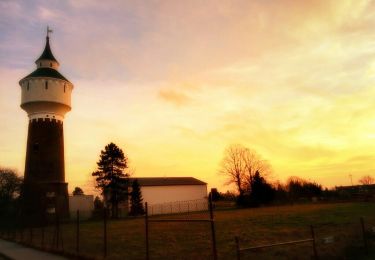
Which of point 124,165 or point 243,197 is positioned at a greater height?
point 124,165

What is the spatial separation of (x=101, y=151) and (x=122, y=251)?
40.0m

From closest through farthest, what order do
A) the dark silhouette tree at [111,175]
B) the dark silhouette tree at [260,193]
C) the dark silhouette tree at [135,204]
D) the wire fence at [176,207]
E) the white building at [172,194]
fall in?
the dark silhouette tree at [111,175]
the dark silhouette tree at [135,204]
the dark silhouette tree at [260,193]
the wire fence at [176,207]
the white building at [172,194]

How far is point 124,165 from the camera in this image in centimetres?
5731

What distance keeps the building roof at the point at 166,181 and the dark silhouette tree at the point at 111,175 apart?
17187 millimetres

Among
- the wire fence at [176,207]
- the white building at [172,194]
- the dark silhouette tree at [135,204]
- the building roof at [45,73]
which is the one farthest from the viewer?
the white building at [172,194]

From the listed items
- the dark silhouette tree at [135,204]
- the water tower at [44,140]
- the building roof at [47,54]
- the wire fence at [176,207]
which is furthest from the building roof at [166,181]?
the building roof at [47,54]

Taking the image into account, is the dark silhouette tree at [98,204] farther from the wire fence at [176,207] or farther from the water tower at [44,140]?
the water tower at [44,140]

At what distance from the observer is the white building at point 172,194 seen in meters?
71.1

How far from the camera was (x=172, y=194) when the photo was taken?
76688mm

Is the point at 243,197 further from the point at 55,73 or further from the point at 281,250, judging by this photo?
the point at 281,250

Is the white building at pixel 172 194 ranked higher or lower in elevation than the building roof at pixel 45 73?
lower

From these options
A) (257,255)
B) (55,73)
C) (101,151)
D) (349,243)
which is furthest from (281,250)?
(101,151)

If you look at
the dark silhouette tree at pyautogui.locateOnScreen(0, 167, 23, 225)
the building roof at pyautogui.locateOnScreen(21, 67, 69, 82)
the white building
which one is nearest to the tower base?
the dark silhouette tree at pyautogui.locateOnScreen(0, 167, 23, 225)

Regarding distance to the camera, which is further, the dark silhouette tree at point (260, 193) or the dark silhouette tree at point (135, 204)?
the dark silhouette tree at point (260, 193)
